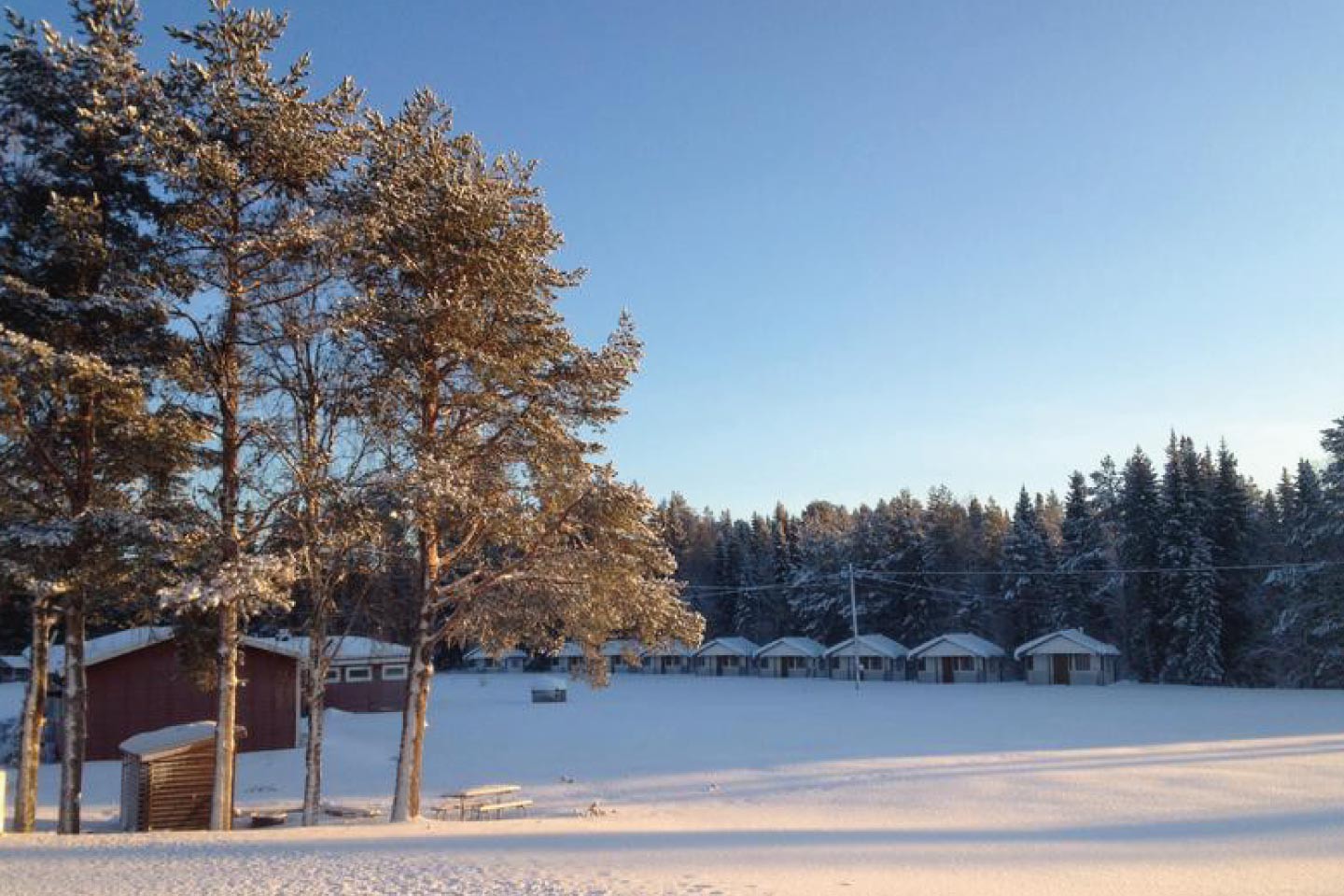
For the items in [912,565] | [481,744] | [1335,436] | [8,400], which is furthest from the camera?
[912,565]

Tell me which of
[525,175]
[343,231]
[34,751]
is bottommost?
[34,751]

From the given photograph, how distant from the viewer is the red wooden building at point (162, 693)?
30.4 metres

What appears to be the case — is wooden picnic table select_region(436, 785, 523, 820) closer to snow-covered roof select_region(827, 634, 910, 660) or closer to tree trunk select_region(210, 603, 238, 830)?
tree trunk select_region(210, 603, 238, 830)

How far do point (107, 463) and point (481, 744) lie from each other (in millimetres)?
19064

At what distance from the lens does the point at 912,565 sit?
7388 centimetres

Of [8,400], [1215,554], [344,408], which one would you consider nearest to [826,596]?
[1215,554]

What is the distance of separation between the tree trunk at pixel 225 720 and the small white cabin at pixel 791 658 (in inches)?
2312

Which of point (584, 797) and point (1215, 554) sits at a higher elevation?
point (1215, 554)

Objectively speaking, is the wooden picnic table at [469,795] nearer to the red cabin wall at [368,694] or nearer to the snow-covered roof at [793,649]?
the red cabin wall at [368,694]

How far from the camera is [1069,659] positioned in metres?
57.8

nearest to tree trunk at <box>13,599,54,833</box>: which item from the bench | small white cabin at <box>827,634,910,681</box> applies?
the bench

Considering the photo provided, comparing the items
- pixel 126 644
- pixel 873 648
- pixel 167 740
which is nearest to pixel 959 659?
pixel 873 648

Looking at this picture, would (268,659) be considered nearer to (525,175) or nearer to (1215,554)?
(525,175)

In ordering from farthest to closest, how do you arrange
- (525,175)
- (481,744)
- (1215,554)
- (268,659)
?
(1215,554) < (268,659) < (481,744) < (525,175)
